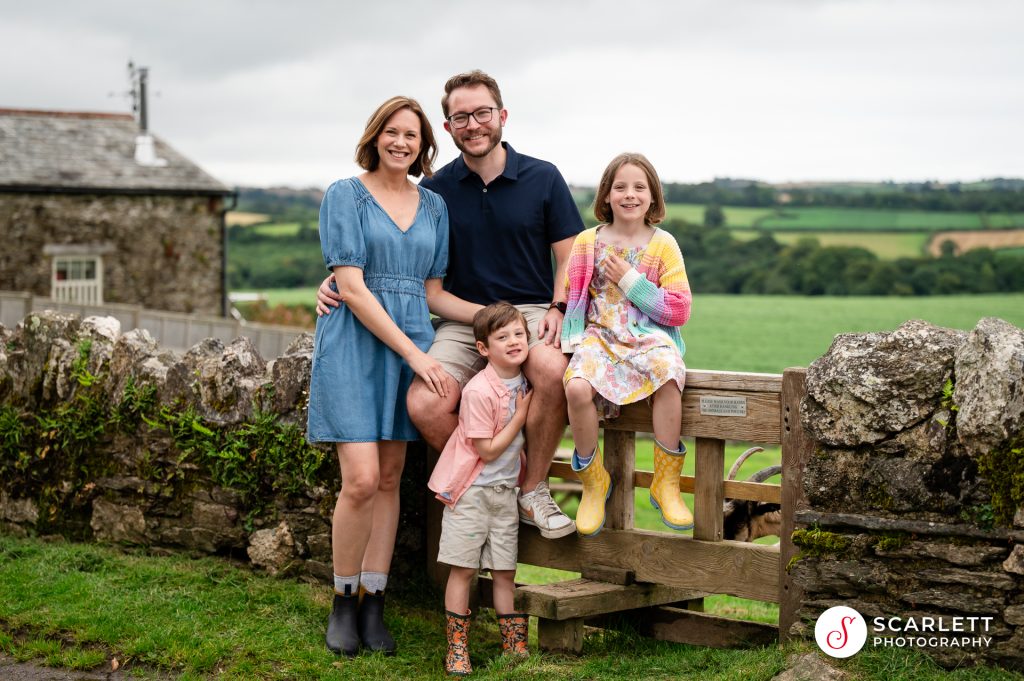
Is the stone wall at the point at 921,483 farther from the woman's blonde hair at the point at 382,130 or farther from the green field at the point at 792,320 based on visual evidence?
the green field at the point at 792,320

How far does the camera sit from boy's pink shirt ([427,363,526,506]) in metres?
4.86

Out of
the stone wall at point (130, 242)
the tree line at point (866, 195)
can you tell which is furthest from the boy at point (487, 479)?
the tree line at point (866, 195)

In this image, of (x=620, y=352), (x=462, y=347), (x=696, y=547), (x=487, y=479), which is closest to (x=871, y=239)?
(x=696, y=547)

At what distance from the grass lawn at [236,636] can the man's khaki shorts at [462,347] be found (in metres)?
1.31

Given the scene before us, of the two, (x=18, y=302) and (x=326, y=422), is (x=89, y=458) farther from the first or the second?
(x=18, y=302)

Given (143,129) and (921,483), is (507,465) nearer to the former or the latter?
(921,483)

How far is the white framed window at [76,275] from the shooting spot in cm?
2544

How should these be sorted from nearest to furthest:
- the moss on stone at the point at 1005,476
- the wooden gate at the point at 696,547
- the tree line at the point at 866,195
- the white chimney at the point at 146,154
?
the moss on stone at the point at 1005,476, the wooden gate at the point at 696,547, the white chimney at the point at 146,154, the tree line at the point at 866,195

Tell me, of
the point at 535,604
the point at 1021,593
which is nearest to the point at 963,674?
the point at 1021,593

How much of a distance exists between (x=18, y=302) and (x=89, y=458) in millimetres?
16765

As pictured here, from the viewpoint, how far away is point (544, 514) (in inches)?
202

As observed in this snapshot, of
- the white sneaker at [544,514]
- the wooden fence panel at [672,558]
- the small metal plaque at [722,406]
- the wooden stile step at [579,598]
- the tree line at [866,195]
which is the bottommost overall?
the wooden stile step at [579,598]

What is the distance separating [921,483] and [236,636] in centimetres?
308

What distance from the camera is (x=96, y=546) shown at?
6184 mm
